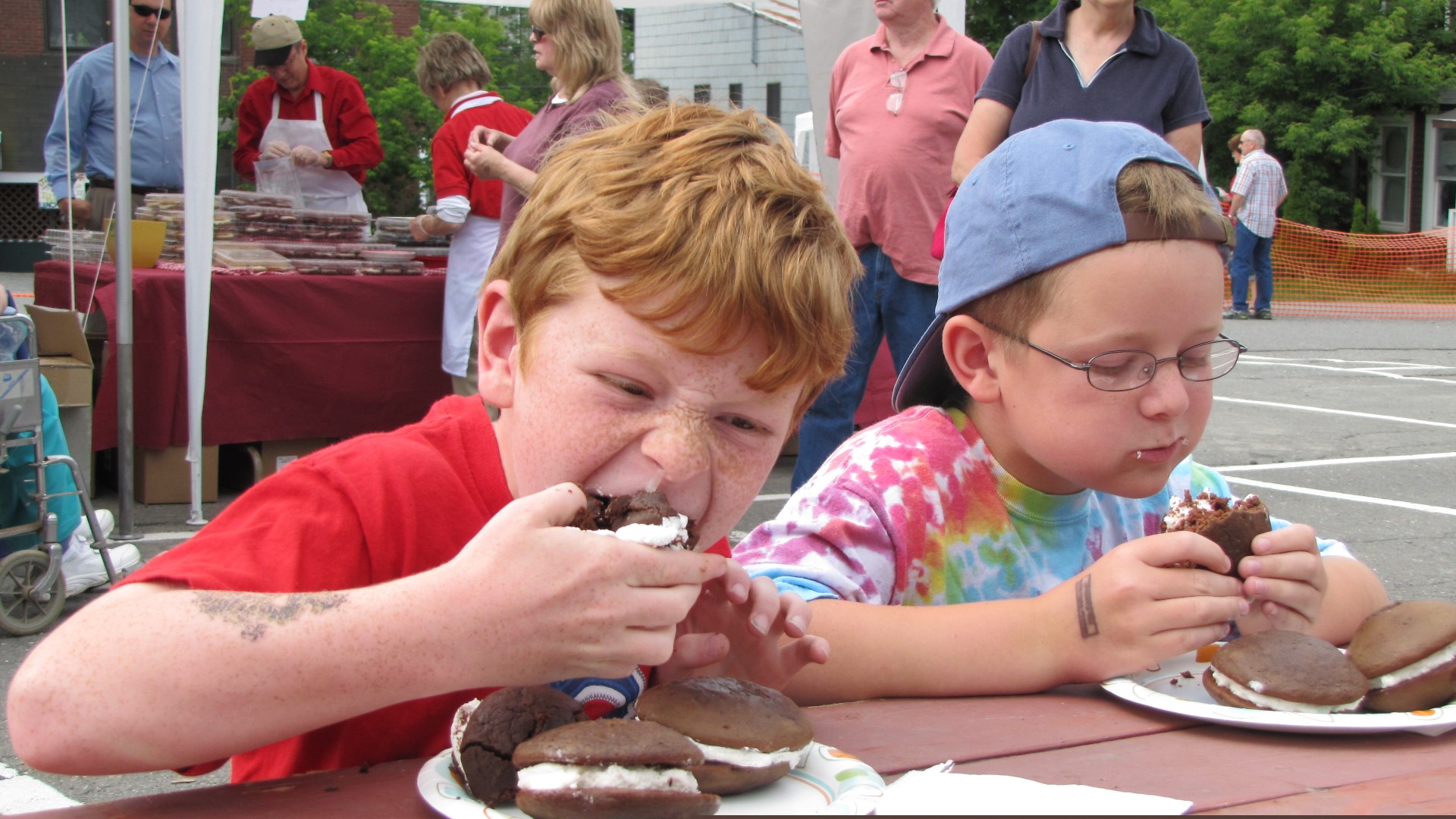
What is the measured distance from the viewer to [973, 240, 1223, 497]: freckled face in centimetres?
181

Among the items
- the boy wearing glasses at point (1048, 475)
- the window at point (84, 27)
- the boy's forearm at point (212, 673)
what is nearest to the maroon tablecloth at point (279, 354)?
the boy wearing glasses at point (1048, 475)

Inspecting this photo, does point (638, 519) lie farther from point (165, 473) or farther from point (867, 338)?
point (165, 473)

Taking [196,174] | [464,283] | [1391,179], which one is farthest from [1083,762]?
[1391,179]

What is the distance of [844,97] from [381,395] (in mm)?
3040

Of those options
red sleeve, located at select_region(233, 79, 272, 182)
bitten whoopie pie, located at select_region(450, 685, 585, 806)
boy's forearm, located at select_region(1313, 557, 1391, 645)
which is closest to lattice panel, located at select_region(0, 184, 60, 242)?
red sleeve, located at select_region(233, 79, 272, 182)

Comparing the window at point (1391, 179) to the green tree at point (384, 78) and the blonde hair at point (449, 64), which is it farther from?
the blonde hair at point (449, 64)

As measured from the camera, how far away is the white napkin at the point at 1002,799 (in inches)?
44.3

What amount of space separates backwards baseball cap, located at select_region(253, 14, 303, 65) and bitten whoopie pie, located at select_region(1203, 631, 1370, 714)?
707 centimetres

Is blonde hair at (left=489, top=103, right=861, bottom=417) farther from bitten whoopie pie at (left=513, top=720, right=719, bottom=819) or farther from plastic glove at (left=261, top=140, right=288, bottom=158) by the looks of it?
plastic glove at (left=261, top=140, right=288, bottom=158)

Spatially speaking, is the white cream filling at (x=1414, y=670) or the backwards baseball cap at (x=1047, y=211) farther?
the backwards baseball cap at (x=1047, y=211)

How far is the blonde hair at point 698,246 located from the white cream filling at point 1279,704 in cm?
63

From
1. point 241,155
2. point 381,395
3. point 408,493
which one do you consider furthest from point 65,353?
point 408,493

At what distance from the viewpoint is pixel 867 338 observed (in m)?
5.53

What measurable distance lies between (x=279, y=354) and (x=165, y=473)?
82 cm
